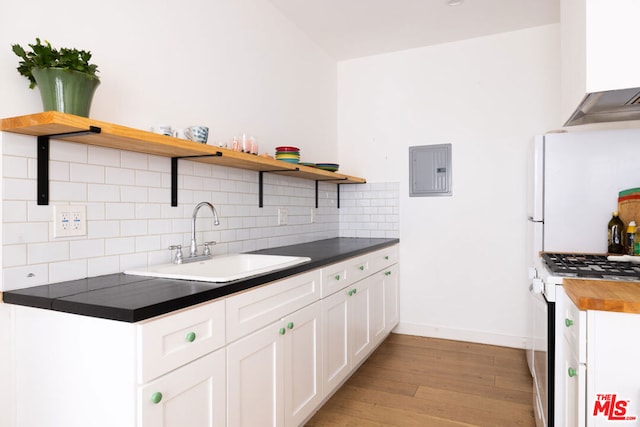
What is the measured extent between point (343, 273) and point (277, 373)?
83 centimetres

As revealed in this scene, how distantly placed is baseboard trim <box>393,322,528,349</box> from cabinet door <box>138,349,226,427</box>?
2.51 metres

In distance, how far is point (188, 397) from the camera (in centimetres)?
126

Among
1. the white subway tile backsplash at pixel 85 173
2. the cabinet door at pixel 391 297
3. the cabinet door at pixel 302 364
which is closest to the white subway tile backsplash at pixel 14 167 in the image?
the white subway tile backsplash at pixel 85 173

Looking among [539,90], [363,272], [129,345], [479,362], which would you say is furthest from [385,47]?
[129,345]

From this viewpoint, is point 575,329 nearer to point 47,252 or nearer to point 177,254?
point 177,254

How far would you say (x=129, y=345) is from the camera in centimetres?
109

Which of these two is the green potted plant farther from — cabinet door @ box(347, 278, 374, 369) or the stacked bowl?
cabinet door @ box(347, 278, 374, 369)

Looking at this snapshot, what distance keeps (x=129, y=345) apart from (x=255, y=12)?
2296mm

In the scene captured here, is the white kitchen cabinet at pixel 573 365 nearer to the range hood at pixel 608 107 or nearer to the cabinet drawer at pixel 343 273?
the range hood at pixel 608 107

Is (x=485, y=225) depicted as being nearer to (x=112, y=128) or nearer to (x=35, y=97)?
(x=112, y=128)

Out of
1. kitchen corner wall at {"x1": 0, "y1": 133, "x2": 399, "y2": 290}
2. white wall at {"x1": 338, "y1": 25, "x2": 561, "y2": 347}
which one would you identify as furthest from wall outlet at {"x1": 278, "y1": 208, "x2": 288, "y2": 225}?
white wall at {"x1": 338, "y1": 25, "x2": 561, "y2": 347}

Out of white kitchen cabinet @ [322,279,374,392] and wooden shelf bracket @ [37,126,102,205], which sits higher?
wooden shelf bracket @ [37,126,102,205]

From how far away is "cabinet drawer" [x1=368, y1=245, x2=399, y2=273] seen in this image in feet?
9.66

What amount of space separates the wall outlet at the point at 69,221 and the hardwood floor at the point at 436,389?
153cm
